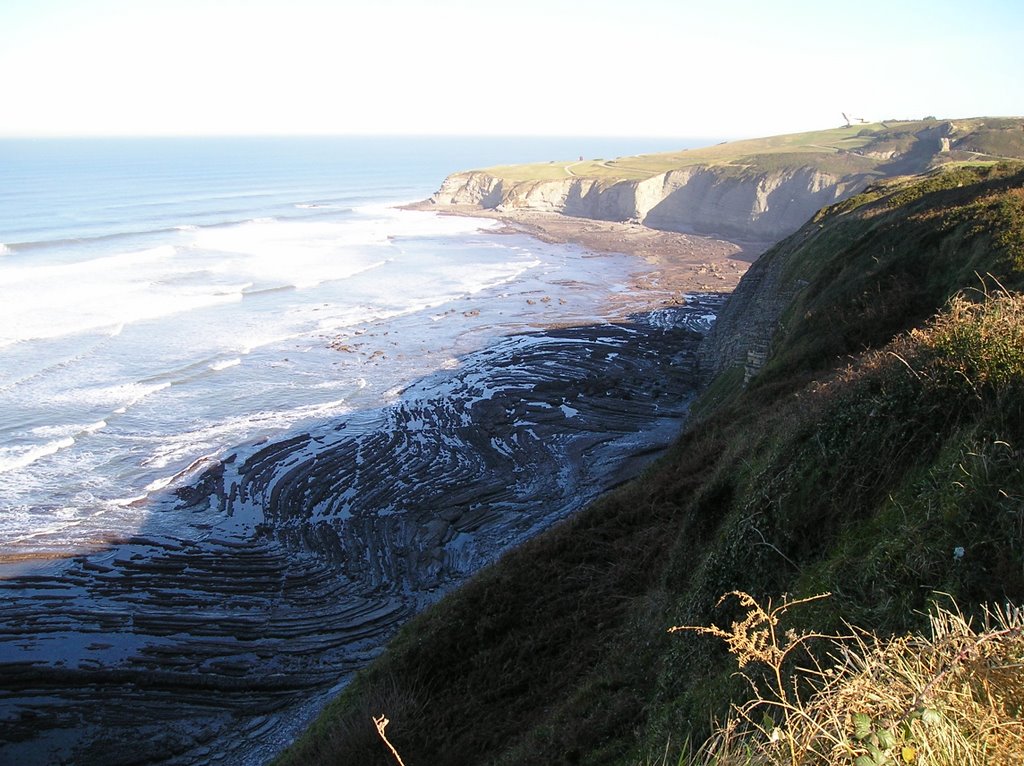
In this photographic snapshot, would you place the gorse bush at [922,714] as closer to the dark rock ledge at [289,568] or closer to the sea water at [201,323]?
the dark rock ledge at [289,568]

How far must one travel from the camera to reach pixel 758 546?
7852 millimetres

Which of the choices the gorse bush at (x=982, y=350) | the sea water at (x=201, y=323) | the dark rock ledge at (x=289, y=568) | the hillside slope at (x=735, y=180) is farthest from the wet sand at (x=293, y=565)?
the hillside slope at (x=735, y=180)

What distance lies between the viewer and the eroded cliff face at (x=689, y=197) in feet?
271

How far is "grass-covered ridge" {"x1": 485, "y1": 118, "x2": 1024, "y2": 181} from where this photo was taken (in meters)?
79.8

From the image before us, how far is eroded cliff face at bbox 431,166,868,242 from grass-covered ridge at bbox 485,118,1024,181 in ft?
8.63

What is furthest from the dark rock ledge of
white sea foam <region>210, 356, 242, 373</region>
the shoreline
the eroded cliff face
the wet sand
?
the eroded cliff face

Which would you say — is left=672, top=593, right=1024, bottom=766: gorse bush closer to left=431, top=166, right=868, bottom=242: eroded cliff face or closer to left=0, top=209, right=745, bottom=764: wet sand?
left=0, top=209, right=745, bottom=764: wet sand

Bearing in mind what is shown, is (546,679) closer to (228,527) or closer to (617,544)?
(617,544)

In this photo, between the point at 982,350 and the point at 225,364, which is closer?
the point at 982,350

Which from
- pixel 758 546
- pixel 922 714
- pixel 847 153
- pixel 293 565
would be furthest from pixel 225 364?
pixel 847 153

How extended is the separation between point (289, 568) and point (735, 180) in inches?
3214

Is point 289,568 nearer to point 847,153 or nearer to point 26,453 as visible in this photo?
point 26,453

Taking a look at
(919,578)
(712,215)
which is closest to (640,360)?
(919,578)

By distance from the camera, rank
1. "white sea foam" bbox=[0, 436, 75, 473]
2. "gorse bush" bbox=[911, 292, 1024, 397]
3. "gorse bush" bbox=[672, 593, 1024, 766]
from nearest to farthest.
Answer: "gorse bush" bbox=[672, 593, 1024, 766], "gorse bush" bbox=[911, 292, 1024, 397], "white sea foam" bbox=[0, 436, 75, 473]
